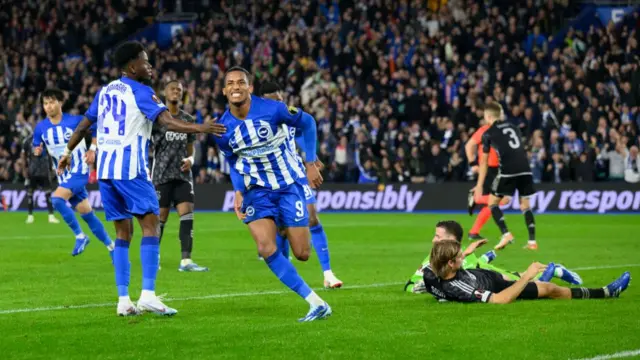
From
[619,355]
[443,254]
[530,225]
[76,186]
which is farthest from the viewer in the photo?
[530,225]

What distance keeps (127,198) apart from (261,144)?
1.36 meters

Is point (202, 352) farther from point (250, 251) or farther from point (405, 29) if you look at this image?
point (405, 29)

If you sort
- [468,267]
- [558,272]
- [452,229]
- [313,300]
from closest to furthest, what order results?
[313,300] → [452,229] → [468,267] → [558,272]

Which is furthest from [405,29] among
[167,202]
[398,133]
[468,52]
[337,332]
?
[337,332]

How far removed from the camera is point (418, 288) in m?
11.5

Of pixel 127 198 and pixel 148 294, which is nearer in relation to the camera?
pixel 148 294

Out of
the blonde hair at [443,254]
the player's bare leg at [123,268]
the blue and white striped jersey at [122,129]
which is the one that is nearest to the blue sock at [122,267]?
the player's bare leg at [123,268]

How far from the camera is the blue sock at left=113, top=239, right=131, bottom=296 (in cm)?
998

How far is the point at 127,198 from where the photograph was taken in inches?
396

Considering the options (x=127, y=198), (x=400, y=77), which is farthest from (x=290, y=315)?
(x=400, y=77)

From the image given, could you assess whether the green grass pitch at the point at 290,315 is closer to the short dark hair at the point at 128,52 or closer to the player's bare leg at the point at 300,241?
the player's bare leg at the point at 300,241

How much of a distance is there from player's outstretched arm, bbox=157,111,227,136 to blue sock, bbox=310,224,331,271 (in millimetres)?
3552

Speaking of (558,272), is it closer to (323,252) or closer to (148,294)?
(323,252)

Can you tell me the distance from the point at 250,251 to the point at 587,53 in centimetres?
1706
